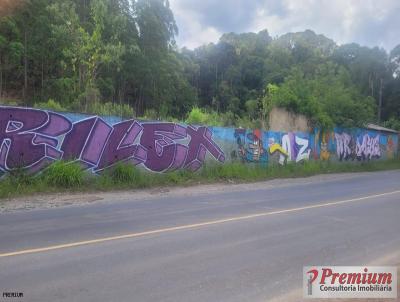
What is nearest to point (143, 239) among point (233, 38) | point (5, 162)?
point (5, 162)

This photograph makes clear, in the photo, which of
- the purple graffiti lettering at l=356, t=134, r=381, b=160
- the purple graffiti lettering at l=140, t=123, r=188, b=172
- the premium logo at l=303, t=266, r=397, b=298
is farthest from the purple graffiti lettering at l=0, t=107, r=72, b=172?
the purple graffiti lettering at l=356, t=134, r=381, b=160

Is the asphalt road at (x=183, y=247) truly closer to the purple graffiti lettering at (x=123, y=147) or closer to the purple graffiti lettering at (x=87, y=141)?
the purple graffiti lettering at (x=87, y=141)

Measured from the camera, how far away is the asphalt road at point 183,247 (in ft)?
17.4

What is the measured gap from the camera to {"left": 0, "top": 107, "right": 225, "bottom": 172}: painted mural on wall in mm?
13820

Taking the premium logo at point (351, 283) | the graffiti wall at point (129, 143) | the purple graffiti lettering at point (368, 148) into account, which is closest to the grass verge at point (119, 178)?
the graffiti wall at point (129, 143)

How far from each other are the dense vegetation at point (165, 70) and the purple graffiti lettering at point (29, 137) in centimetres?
290

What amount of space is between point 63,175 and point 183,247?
8174 millimetres

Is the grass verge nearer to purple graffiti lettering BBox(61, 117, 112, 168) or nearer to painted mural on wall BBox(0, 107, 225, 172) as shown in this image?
painted mural on wall BBox(0, 107, 225, 172)

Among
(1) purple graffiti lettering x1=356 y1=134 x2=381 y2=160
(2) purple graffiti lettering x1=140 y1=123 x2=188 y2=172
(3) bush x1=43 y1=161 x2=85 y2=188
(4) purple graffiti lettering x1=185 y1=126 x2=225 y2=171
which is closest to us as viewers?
(3) bush x1=43 y1=161 x2=85 y2=188

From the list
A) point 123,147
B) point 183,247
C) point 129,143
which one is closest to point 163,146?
point 129,143

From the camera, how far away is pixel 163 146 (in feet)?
59.7

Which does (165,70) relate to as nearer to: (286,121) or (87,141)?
(286,121)

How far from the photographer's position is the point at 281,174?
23000 millimetres

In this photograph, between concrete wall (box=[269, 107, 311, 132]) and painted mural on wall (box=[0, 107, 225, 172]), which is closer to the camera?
painted mural on wall (box=[0, 107, 225, 172])
